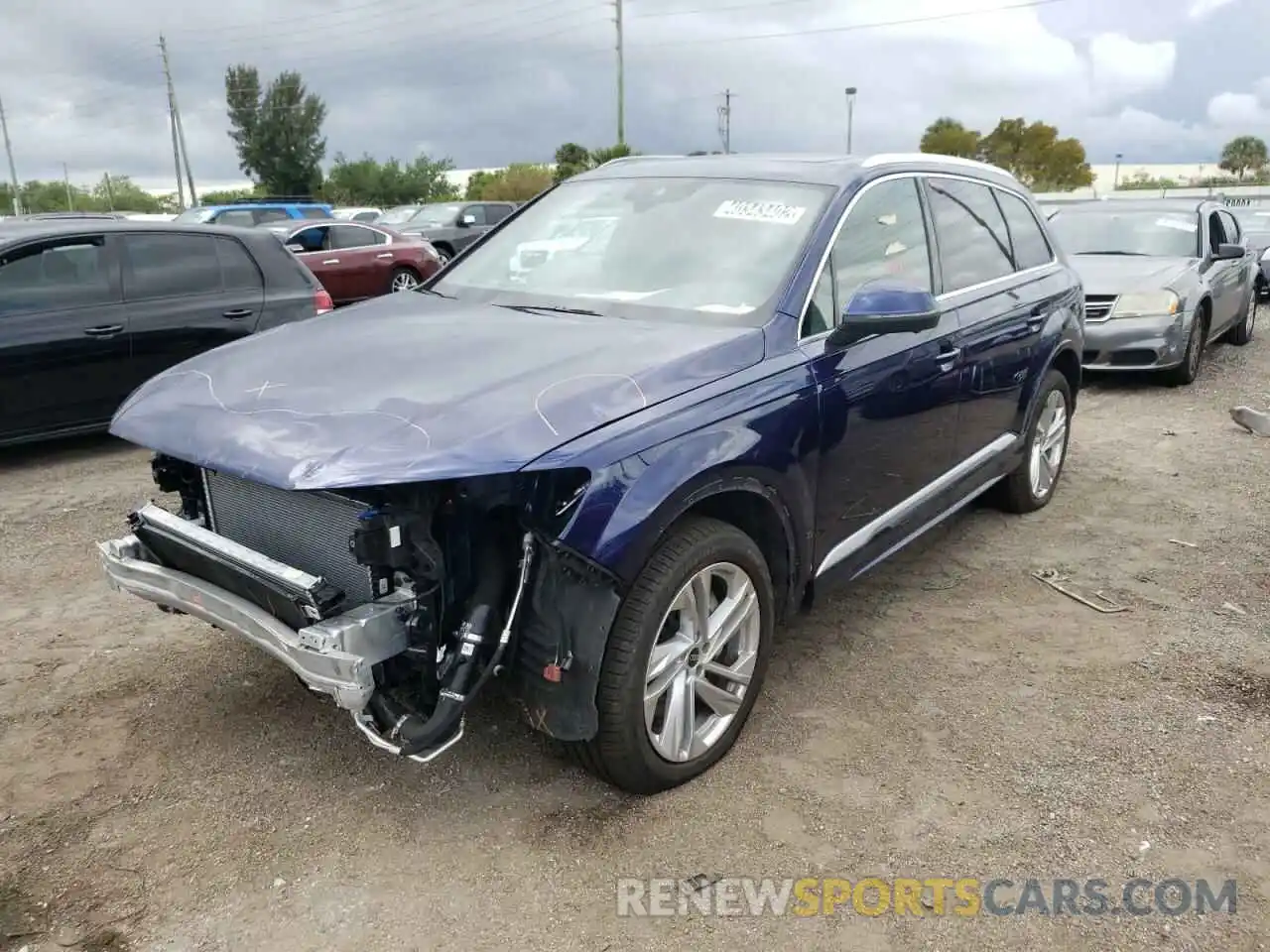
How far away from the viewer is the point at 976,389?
14.3ft

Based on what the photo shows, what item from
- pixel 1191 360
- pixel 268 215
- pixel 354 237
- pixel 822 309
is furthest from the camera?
pixel 268 215

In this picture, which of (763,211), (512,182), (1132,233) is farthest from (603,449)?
(512,182)

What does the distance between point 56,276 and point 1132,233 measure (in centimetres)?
933

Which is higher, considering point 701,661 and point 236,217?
point 236,217

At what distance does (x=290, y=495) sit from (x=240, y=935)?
1.13 meters

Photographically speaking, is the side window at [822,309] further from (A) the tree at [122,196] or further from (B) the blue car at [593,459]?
(A) the tree at [122,196]

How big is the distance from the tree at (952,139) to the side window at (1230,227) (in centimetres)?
4961

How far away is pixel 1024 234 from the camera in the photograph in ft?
17.1

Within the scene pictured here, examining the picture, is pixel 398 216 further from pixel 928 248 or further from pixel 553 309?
pixel 553 309

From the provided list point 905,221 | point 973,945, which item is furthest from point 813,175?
point 973,945

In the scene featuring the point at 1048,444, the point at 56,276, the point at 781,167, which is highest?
the point at 781,167

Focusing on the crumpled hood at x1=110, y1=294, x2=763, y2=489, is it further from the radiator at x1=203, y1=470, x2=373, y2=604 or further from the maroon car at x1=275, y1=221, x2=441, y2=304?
the maroon car at x1=275, y1=221, x2=441, y2=304

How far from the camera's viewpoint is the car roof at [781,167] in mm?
3831

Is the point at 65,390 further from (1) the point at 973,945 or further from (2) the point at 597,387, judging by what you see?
(1) the point at 973,945
